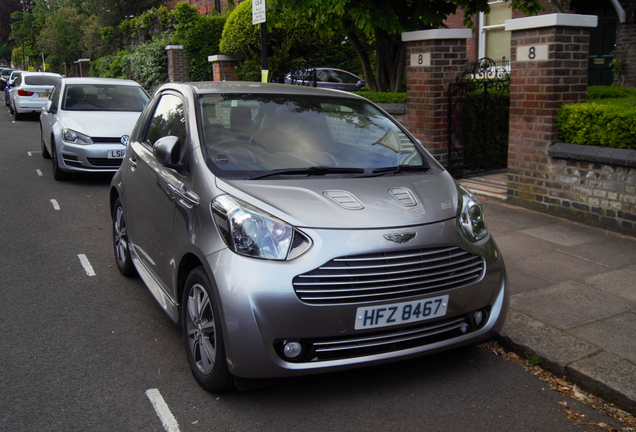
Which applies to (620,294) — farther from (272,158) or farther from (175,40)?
(175,40)

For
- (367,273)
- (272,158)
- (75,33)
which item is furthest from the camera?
(75,33)

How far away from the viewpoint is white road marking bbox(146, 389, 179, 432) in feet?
10.8

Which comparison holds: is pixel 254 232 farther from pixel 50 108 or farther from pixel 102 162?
pixel 50 108

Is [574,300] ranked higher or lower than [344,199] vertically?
lower

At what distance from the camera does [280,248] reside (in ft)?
10.8

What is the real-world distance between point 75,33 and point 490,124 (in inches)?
1424

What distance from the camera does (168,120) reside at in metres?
4.77

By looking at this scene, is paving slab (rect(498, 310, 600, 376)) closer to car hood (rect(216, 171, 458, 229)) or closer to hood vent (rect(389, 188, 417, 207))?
car hood (rect(216, 171, 458, 229))

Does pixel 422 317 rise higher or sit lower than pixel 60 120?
lower

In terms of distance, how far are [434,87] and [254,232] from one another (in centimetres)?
639

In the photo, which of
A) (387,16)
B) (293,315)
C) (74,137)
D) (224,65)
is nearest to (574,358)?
(293,315)

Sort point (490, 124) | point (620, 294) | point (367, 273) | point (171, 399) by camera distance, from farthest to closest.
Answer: point (490, 124) < point (620, 294) < point (171, 399) < point (367, 273)

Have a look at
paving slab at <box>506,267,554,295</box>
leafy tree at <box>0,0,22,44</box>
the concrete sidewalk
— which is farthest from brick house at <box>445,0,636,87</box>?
leafy tree at <box>0,0,22,44</box>

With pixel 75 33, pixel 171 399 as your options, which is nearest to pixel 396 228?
pixel 171 399
